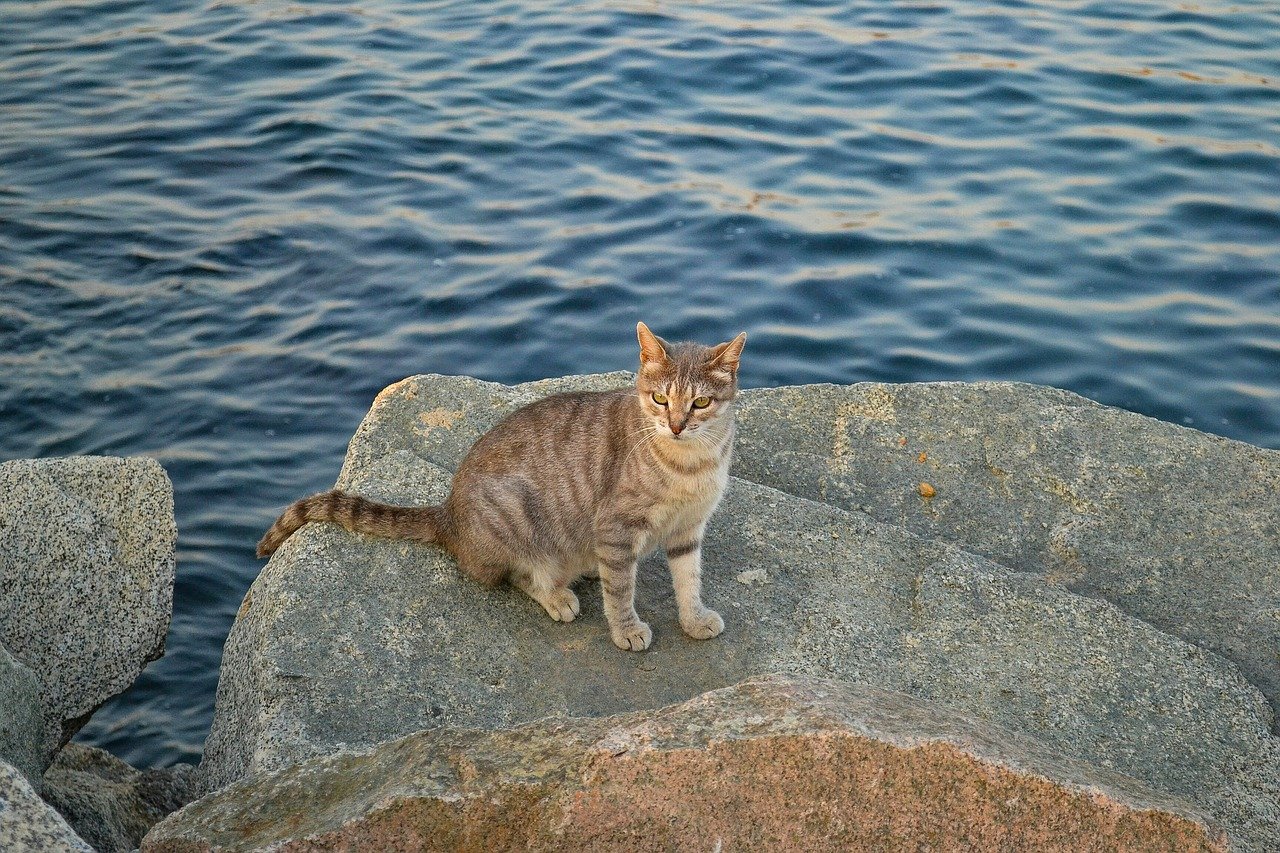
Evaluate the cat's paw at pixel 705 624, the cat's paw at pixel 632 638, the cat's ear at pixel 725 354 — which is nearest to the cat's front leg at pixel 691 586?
the cat's paw at pixel 705 624

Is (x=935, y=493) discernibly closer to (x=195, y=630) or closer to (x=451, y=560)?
(x=451, y=560)

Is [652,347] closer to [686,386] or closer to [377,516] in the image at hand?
[686,386]

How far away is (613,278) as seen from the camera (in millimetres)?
9070

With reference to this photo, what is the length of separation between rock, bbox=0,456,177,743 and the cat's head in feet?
6.12

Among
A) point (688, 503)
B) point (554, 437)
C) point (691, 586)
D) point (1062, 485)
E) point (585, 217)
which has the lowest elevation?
point (585, 217)

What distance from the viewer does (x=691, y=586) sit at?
4574 mm

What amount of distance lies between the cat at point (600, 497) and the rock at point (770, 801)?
5.42 feet

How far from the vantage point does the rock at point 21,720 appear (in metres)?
3.75

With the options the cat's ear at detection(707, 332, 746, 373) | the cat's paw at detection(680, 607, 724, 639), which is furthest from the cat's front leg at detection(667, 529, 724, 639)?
the cat's ear at detection(707, 332, 746, 373)

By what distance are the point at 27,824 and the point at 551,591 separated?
218 cm

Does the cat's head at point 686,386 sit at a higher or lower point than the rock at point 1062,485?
higher

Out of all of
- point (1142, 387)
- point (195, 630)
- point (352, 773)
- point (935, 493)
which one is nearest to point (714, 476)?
point (935, 493)

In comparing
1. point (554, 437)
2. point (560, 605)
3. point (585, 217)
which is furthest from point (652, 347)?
point (585, 217)

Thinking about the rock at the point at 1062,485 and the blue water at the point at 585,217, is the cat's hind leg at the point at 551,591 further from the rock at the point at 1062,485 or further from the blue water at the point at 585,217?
the blue water at the point at 585,217
